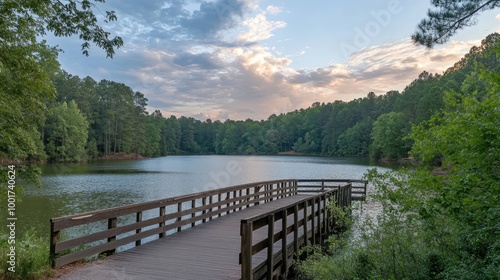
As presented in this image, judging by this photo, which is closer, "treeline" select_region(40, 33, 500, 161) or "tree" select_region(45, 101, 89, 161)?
"tree" select_region(45, 101, 89, 161)

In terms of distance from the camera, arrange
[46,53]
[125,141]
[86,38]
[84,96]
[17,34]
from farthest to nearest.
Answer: [125,141]
[84,96]
[46,53]
[17,34]
[86,38]

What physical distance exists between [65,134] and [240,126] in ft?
335

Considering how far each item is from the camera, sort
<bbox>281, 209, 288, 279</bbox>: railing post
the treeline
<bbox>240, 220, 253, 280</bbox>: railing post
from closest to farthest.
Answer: <bbox>240, 220, 253, 280</bbox>: railing post < <bbox>281, 209, 288, 279</bbox>: railing post < the treeline

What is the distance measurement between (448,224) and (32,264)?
6376mm

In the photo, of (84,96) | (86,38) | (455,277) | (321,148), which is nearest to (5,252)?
(86,38)

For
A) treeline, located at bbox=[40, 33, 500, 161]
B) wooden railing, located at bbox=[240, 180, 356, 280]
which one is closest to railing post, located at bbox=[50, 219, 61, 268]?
wooden railing, located at bbox=[240, 180, 356, 280]

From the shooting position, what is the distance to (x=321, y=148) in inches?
4685

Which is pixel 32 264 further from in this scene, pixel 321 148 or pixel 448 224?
pixel 321 148

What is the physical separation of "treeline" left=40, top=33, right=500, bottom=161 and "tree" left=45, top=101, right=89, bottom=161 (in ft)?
0.43

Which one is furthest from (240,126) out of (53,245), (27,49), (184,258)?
(53,245)

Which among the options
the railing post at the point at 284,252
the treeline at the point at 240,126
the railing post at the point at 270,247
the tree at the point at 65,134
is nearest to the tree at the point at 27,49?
the treeline at the point at 240,126

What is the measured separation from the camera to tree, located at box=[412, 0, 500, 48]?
6320 mm

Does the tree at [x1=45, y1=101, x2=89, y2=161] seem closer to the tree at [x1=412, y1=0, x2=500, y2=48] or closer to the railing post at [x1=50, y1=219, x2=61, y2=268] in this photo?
the railing post at [x1=50, y1=219, x2=61, y2=268]

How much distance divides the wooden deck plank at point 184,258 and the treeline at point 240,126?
16.2ft
